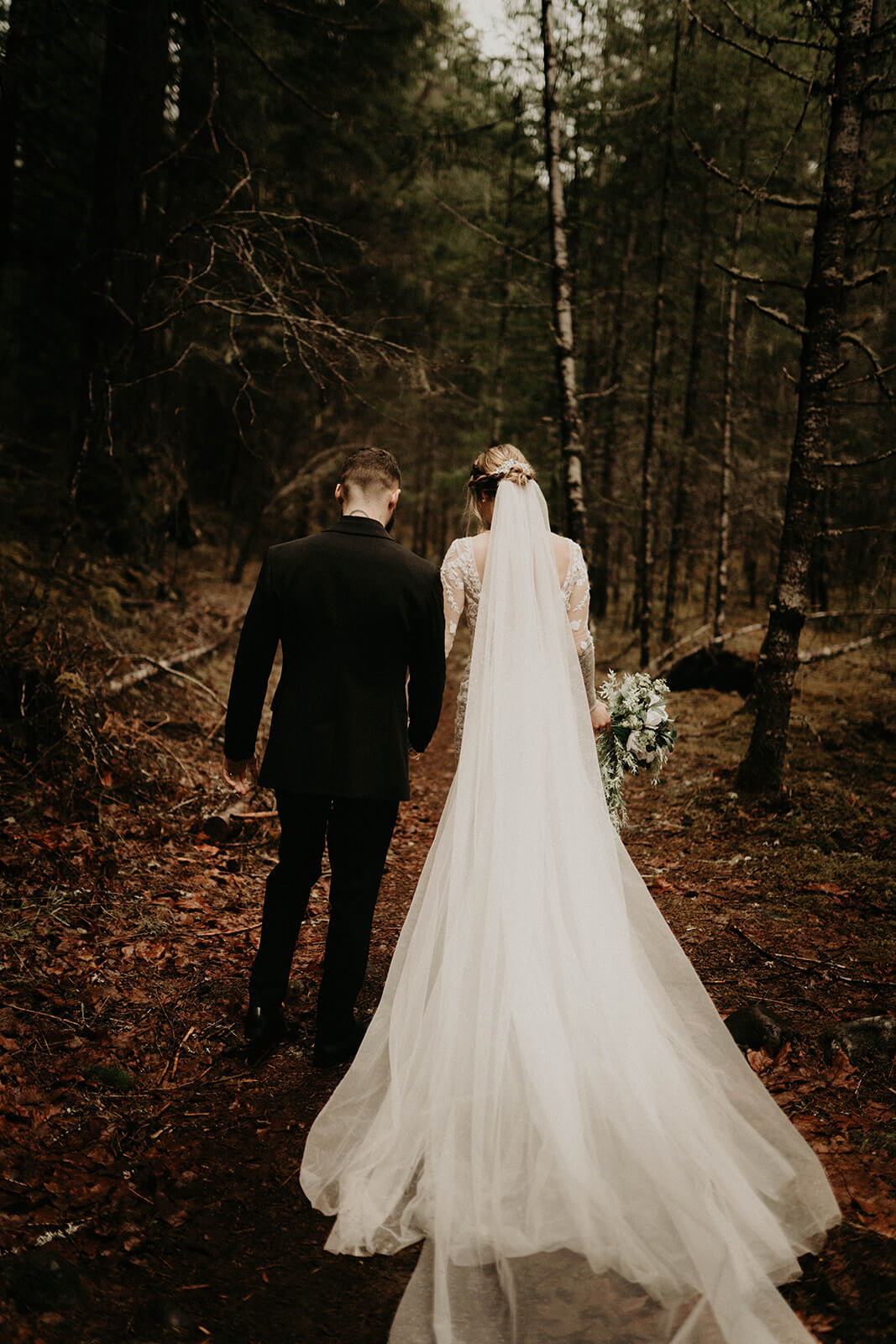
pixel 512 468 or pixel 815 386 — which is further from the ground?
pixel 815 386

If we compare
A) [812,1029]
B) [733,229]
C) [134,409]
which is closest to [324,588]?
[812,1029]

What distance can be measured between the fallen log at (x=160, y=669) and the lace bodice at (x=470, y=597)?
14.4ft

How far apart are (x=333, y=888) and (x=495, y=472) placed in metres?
2.16

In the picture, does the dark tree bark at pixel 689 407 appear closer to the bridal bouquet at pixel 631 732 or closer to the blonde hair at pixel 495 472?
the bridal bouquet at pixel 631 732

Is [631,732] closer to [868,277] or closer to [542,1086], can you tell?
[542,1086]

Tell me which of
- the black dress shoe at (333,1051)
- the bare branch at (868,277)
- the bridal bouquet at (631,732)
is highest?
the bare branch at (868,277)

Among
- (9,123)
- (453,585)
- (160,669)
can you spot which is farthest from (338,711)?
(9,123)

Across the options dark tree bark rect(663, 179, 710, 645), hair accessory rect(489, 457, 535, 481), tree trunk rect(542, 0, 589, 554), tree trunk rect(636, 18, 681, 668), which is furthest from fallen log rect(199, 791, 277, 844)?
dark tree bark rect(663, 179, 710, 645)

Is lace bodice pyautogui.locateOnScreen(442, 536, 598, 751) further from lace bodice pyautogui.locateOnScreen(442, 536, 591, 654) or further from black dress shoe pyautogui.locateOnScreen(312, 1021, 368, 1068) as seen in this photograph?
black dress shoe pyautogui.locateOnScreen(312, 1021, 368, 1068)

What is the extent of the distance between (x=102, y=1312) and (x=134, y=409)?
1079 centimetres

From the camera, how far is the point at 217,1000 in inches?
167

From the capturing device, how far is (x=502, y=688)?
147 inches

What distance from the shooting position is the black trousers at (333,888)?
11.9 feet

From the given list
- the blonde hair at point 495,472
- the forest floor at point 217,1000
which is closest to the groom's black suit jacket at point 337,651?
the blonde hair at point 495,472
